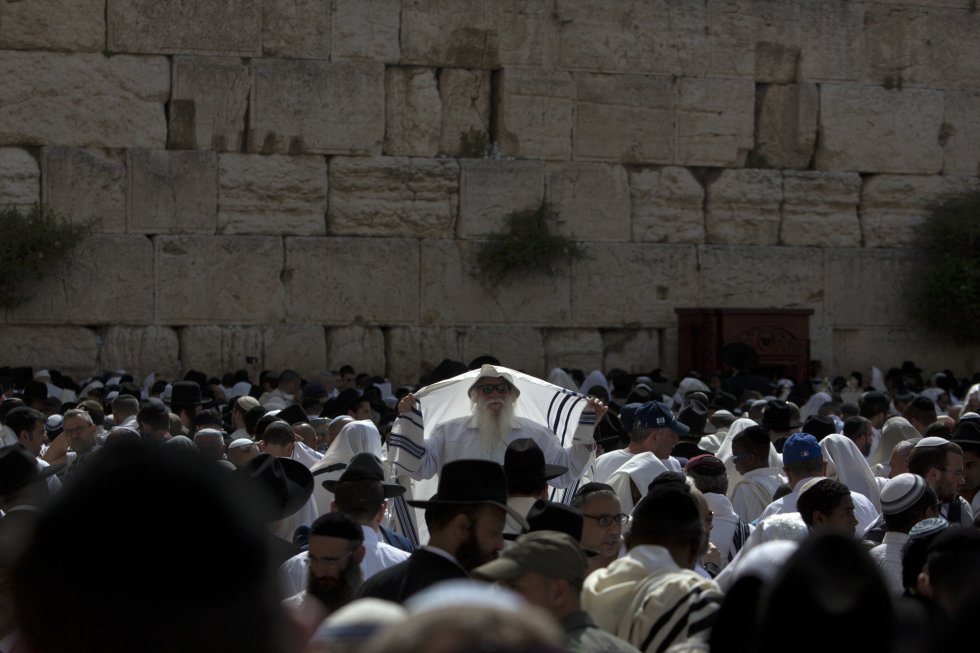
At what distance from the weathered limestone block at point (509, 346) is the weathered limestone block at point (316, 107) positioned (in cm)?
217

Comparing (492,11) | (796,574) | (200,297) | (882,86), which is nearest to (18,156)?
(200,297)

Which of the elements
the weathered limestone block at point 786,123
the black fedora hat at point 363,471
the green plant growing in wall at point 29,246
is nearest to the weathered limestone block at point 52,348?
the green plant growing in wall at point 29,246

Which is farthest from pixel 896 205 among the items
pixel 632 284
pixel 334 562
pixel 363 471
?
pixel 334 562

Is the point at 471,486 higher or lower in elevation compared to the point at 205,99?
lower

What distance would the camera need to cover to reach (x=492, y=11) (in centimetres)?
1503

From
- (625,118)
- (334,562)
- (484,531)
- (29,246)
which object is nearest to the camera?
(484,531)

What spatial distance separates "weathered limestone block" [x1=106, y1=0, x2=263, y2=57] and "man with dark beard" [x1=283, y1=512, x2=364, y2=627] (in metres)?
10.7

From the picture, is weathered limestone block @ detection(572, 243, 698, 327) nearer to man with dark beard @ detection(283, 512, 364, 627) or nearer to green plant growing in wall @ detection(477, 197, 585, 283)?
green plant growing in wall @ detection(477, 197, 585, 283)

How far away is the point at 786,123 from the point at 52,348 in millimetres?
8049

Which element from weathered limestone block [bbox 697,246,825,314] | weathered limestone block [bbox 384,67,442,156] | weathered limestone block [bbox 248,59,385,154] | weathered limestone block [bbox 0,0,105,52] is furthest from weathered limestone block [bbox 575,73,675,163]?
weathered limestone block [bbox 0,0,105,52]

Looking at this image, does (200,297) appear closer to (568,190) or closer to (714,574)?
(568,190)

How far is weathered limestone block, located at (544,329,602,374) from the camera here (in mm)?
15141

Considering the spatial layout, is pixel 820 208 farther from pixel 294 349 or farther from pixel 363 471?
pixel 363 471

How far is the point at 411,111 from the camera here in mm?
14844
